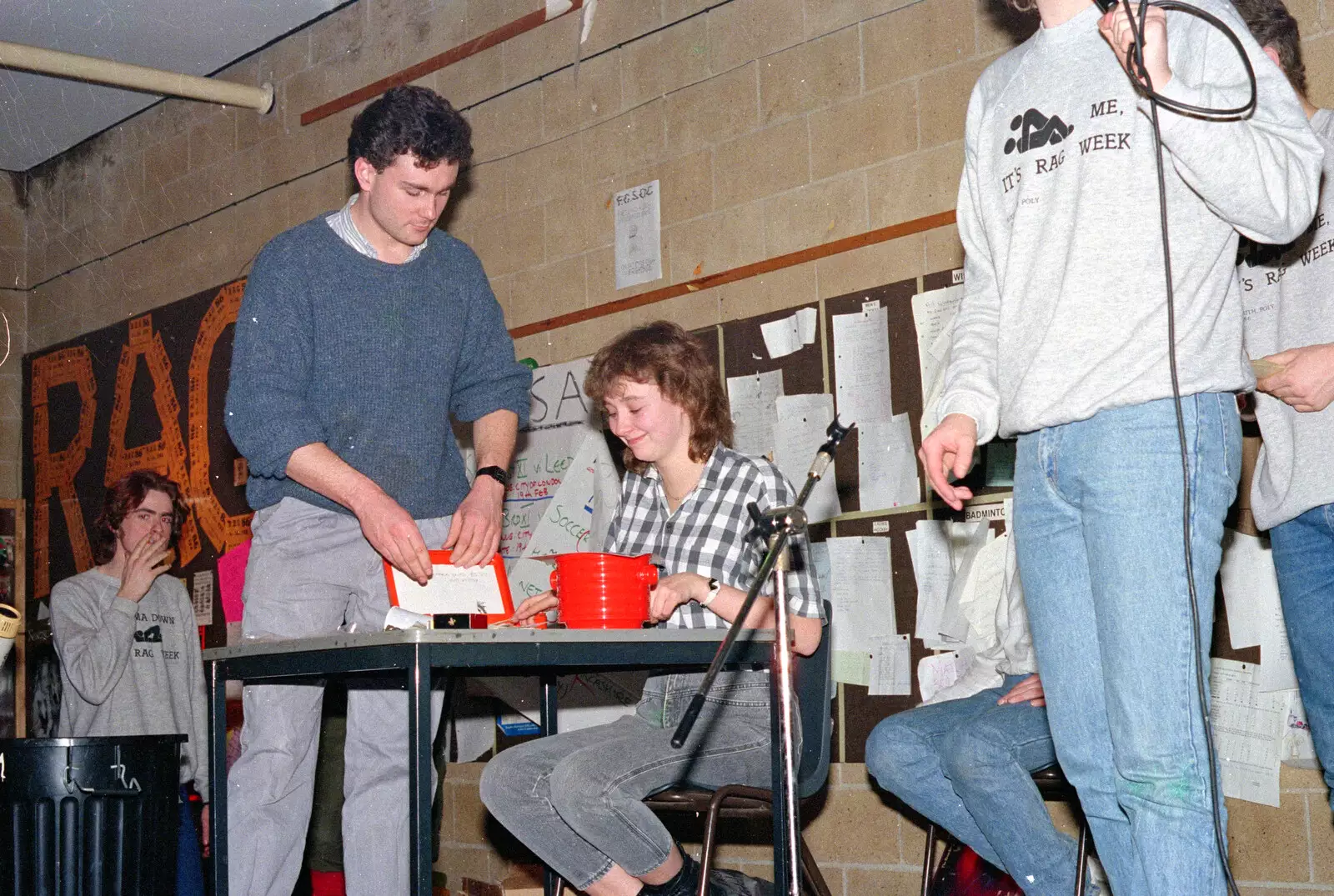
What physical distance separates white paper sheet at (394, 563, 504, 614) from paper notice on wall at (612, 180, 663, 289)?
5.84 ft

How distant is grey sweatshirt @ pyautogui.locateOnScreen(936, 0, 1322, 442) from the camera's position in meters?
1.49

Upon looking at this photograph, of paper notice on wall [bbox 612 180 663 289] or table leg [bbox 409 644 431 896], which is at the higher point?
paper notice on wall [bbox 612 180 663 289]

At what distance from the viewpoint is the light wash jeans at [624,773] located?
2.26m

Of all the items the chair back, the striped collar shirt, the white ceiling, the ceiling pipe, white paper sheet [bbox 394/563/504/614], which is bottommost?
the chair back

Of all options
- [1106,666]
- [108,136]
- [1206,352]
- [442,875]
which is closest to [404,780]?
[1106,666]

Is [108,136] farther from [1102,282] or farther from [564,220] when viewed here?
[1102,282]

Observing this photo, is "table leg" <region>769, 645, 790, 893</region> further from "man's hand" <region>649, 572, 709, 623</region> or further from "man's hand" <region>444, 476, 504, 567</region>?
"man's hand" <region>444, 476, 504, 567</region>

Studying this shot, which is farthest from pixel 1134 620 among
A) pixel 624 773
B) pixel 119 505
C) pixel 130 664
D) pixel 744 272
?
pixel 119 505

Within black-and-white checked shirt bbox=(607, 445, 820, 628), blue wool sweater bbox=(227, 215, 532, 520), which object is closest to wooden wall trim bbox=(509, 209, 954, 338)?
black-and-white checked shirt bbox=(607, 445, 820, 628)

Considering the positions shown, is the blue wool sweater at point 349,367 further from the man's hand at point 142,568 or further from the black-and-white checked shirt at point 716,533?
the man's hand at point 142,568

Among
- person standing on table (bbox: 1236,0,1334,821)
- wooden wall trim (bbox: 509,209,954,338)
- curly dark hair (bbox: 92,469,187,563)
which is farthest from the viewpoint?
curly dark hair (bbox: 92,469,187,563)

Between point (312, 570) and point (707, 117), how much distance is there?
197 centimetres

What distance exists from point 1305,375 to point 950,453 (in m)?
0.64

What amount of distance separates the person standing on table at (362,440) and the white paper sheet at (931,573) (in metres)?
1.06
